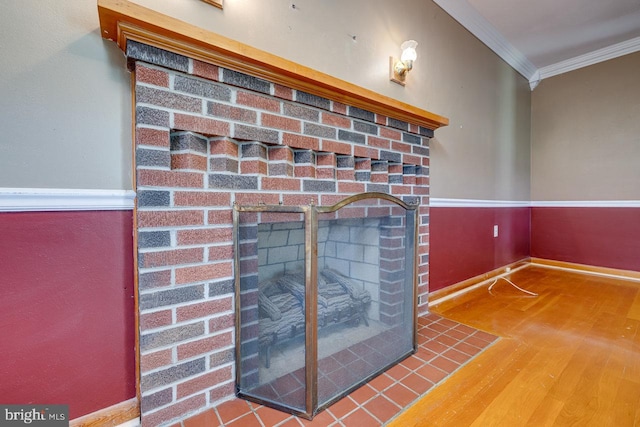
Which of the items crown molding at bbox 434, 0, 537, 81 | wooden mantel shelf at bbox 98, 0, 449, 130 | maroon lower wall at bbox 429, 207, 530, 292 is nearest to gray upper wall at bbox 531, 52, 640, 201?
crown molding at bbox 434, 0, 537, 81

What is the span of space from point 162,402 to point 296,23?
1634 millimetres

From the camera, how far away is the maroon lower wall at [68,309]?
784mm

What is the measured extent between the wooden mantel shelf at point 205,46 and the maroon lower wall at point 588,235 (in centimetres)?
318

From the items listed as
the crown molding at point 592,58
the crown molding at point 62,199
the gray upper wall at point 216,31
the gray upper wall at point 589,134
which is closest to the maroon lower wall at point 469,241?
the gray upper wall at point 216,31

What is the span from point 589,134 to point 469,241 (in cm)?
203

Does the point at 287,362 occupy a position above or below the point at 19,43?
below

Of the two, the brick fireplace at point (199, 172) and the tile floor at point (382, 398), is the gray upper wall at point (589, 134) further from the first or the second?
the brick fireplace at point (199, 172)

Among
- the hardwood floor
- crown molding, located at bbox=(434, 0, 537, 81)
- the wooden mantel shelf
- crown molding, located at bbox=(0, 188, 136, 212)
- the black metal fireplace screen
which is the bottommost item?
the hardwood floor

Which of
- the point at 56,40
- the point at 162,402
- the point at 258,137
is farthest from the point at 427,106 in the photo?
the point at 162,402

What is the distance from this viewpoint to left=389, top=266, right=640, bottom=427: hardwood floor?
1.00m

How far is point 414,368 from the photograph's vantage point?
1.26m

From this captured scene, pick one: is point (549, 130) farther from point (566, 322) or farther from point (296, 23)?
point (296, 23)

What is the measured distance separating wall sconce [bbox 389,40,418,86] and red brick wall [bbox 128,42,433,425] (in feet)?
2.44

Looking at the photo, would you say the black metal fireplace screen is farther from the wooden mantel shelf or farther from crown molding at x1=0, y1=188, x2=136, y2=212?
the wooden mantel shelf
